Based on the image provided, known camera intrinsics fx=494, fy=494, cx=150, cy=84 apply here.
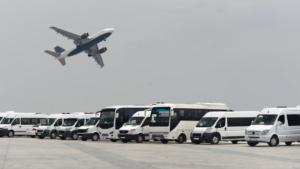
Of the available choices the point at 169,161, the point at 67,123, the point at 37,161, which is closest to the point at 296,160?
the point at 169,161

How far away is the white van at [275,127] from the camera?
81.1 ft

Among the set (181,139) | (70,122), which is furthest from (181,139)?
(70,122)

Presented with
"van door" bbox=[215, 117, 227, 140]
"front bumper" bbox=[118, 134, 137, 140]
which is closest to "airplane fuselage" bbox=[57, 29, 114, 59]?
"front bumper" bbox=[118, 134, 137, 140]

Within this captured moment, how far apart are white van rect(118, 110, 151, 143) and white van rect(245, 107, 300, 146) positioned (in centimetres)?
757

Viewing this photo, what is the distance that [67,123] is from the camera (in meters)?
37.8

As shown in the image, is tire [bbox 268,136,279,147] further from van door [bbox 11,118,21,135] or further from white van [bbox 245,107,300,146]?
van door [bbox 11,118,21,135]

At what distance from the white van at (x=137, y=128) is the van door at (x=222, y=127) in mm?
4948

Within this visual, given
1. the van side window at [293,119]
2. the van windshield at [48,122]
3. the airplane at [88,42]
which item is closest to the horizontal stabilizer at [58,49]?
the airplane at [88,42]

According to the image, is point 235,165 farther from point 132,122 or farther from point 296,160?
point 132,122

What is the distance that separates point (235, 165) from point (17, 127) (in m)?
32.5

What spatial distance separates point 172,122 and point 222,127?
308 centimetres

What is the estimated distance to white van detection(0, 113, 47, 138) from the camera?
43.2 metres

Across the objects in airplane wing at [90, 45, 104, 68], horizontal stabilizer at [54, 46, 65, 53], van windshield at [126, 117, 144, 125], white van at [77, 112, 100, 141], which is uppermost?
horizontal stabilizer at [54, 46, 65, 53]

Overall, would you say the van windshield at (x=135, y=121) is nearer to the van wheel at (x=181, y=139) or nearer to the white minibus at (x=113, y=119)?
the white minibus at (x=113, y=119)
